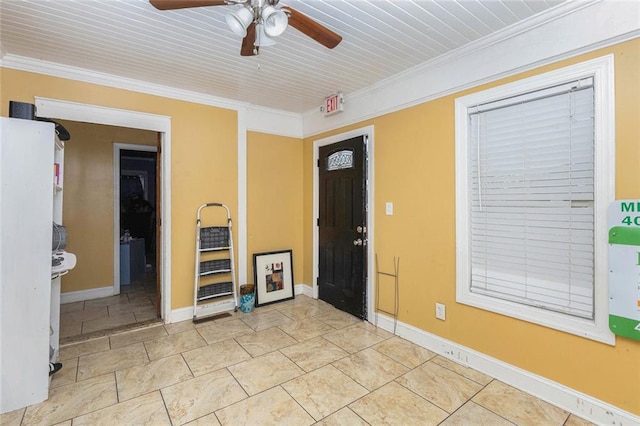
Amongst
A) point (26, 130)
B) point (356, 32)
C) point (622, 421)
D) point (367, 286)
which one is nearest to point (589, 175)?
point (622, 421)

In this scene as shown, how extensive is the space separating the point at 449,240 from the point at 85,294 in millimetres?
4784

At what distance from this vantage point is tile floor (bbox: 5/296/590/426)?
6.15 ft

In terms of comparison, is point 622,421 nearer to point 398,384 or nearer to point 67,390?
point 398,384

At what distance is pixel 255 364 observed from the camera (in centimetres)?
249

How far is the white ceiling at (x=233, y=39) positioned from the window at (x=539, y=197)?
1.90 feet

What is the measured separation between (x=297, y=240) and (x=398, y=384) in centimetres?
255

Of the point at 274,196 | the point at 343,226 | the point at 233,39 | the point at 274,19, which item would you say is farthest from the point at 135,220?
the point at 274,19

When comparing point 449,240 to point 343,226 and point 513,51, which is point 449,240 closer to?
point 343,226

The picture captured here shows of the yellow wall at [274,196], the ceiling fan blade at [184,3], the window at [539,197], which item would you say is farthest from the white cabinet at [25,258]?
the window at [539,197]

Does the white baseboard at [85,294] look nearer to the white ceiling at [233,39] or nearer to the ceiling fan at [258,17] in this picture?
the white ceiling at [233,39]

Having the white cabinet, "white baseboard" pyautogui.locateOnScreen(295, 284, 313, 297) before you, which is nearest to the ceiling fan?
the white cabinet

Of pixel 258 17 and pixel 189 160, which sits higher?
pixel 258 17

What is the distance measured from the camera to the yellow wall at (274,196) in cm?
401

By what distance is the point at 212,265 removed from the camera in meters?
3.61
